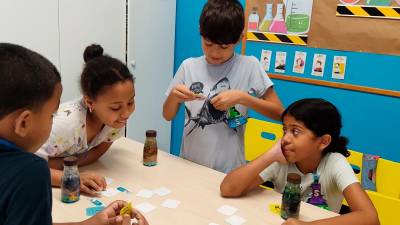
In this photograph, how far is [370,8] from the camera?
7.57 feet

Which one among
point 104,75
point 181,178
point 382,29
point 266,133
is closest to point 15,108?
point 104,75

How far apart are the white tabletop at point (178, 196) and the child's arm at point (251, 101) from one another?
1.04 feet

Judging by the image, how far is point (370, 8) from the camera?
7.57 ft

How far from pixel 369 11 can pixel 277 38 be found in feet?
2.14

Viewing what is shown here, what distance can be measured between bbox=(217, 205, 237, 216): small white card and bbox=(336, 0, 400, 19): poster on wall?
1.70 meters

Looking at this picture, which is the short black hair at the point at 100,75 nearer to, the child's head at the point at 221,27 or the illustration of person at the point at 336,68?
the child's head at the point at 221,27

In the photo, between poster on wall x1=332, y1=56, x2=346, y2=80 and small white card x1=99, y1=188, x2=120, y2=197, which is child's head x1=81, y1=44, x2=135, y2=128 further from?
poster on wall x1=332, y1=56, x2=346, y2=80

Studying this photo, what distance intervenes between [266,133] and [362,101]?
772 mm

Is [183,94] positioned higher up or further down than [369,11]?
further down

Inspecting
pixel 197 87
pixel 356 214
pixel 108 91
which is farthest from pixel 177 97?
pixel 356 214

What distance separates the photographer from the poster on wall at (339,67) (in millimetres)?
2479

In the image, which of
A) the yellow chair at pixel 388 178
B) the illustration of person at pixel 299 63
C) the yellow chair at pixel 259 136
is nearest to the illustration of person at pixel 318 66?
the illustration of person at pixel 299 63

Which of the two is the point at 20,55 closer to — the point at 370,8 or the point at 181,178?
the point at 181,178

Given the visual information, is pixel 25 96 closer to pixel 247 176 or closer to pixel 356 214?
pixel 247 176
